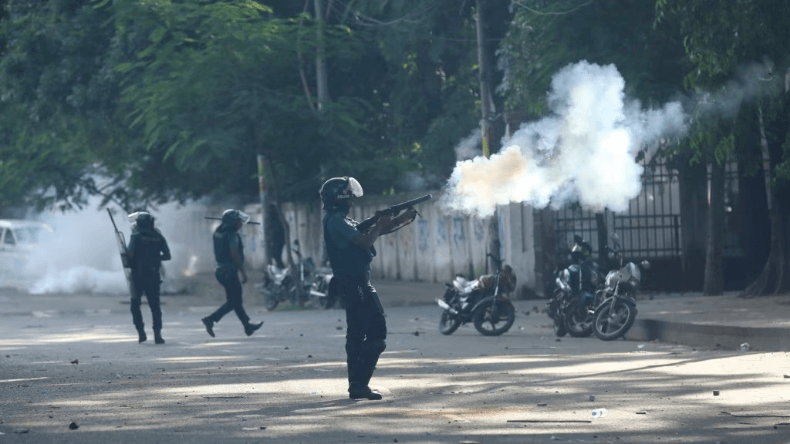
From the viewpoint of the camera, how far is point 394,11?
29234mm

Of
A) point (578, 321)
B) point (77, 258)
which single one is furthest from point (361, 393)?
point (77, 258)

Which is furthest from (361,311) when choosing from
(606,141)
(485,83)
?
(485,83)

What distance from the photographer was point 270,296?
25.9 m

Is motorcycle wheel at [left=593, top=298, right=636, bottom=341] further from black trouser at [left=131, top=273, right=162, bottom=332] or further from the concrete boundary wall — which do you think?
the concrete boundary wall

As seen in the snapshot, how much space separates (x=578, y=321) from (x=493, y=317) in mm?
1140

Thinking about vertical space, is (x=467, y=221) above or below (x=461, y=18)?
below

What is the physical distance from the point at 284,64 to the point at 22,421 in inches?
691

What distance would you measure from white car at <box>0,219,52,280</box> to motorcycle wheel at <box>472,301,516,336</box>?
2121 cm

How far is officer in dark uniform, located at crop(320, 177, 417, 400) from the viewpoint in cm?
1039

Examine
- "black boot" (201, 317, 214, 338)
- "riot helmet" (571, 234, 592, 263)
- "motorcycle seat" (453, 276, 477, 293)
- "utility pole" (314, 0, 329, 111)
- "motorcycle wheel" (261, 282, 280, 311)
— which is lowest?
"black boot" (201, 317, 214, 338)

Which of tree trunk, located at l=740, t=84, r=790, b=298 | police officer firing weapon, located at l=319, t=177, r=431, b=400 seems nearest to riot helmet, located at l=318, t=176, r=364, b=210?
police officer firing weapon, located at l=319, t=177, r=431, b=400

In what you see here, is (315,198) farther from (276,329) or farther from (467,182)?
(467,182)

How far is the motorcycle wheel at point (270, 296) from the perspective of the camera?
84.6ft

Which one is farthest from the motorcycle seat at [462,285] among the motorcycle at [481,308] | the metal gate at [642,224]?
the metal gate at [642,224]
